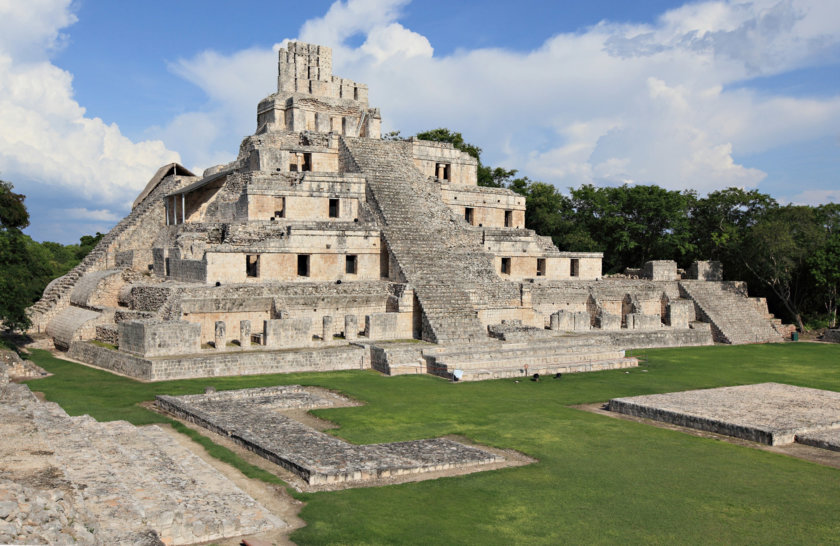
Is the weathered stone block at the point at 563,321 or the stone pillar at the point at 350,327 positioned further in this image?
the weathered stone block at the point at 563,321

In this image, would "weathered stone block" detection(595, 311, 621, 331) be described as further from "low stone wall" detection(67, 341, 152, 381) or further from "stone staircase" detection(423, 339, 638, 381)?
"low stone wall" detection(67, 341, 152, 381)

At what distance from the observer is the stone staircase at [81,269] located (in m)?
26.2

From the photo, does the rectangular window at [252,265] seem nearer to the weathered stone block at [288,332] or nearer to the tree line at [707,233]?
the weathered stone block at [288,332]

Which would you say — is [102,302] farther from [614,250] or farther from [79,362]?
[614,250]

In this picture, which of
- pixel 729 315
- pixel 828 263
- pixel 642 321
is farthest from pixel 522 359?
pixel 828 263

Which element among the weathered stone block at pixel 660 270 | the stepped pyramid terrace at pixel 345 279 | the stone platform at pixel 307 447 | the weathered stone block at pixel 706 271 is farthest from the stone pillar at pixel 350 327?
the weathered stone block at pixel 706 271

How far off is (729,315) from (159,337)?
24674 millimetres

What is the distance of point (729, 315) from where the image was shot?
32.5 m

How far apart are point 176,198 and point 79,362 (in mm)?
12633

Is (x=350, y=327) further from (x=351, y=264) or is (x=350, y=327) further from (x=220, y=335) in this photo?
(x=351, y=264)

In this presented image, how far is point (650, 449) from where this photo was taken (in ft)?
42.3

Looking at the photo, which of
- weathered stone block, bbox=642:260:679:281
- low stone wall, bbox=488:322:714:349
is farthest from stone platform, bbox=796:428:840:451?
weathered stone block, bbox=642:260:679:281

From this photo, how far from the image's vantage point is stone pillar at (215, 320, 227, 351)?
2077cm

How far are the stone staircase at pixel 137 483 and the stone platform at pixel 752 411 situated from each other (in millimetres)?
9239
